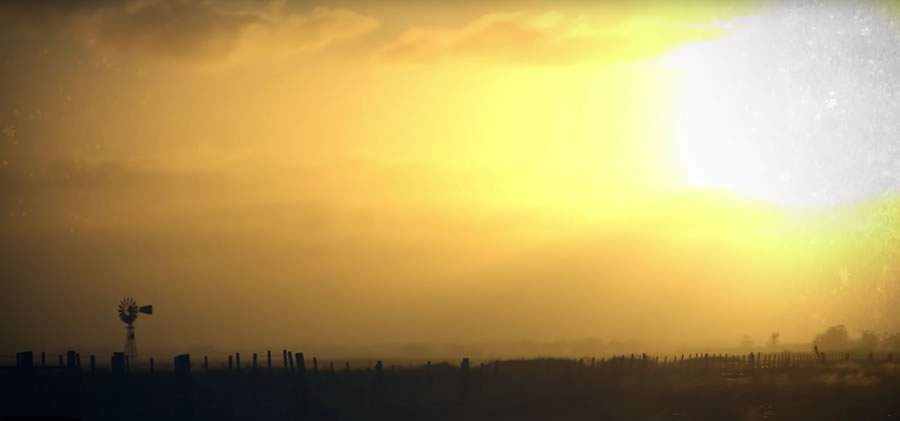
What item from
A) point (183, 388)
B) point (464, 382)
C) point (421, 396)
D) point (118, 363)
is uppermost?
point (118, 363)

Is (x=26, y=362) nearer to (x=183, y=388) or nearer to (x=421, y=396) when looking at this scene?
(x=183, y=388)

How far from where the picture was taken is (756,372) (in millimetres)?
81312

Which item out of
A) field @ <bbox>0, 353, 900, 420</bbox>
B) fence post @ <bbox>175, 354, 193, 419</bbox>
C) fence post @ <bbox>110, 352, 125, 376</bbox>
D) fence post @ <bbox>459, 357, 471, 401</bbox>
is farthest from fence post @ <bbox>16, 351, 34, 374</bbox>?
fence post @ <bbox>459, 357, 471, 401</bbox>

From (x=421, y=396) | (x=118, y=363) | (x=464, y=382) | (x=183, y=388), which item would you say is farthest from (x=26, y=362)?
(x=464, y=382)

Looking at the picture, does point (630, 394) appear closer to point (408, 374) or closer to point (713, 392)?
point (713, 392)

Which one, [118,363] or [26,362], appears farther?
[118,363]

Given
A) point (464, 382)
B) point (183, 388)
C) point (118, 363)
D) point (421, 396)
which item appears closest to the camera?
point (183, 388)

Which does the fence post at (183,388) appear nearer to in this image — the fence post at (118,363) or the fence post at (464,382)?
the fence post at (118,363)

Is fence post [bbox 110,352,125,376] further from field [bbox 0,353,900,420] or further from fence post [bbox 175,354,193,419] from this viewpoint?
fence post [bbox 175,354,193,419]

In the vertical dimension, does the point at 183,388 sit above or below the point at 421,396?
above

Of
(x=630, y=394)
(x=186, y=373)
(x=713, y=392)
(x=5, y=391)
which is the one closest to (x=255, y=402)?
(x=186, y=373)

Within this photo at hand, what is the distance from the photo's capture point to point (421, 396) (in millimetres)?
57688

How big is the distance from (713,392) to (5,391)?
35.5 meters

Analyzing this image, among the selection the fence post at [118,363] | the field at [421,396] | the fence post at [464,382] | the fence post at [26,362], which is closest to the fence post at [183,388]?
the field at [421,396]
